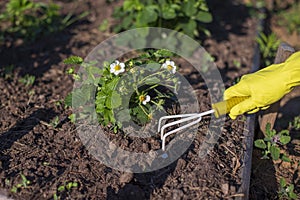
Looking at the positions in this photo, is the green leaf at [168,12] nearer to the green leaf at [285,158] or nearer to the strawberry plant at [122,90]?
the strawberry plant at [122,90]

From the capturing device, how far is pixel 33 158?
2365 millimetres

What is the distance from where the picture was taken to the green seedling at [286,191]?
2.42m

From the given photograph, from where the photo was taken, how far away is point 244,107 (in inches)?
92.6

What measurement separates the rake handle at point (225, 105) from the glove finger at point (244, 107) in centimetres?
3

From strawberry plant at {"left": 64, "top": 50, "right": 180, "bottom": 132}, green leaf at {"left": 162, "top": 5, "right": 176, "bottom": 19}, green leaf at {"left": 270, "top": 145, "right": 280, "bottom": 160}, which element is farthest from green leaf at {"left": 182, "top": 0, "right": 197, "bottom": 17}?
green leaf at {"left": 270, "top": 145, "right": 280, "bottom": 160}

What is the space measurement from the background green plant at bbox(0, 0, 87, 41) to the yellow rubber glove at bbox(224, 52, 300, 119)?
82.8 inches

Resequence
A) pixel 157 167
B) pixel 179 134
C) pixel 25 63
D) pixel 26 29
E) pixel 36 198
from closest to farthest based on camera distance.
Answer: pixel 36 198 → pixel 157 167 → pixel 179 134 → pixel 25 63 → pixel 26 29

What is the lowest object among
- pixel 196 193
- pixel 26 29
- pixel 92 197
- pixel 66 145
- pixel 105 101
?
pixel 196 193

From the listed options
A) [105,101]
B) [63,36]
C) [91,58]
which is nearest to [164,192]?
[105,101]

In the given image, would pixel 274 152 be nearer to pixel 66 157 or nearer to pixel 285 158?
pixel 285 158

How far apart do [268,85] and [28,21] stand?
7.94 ft

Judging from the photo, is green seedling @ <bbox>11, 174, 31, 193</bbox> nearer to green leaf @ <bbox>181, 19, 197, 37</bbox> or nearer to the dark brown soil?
the dark brown soil

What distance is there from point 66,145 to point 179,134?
68 centimetres

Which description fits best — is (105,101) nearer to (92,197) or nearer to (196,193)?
(92,197)
